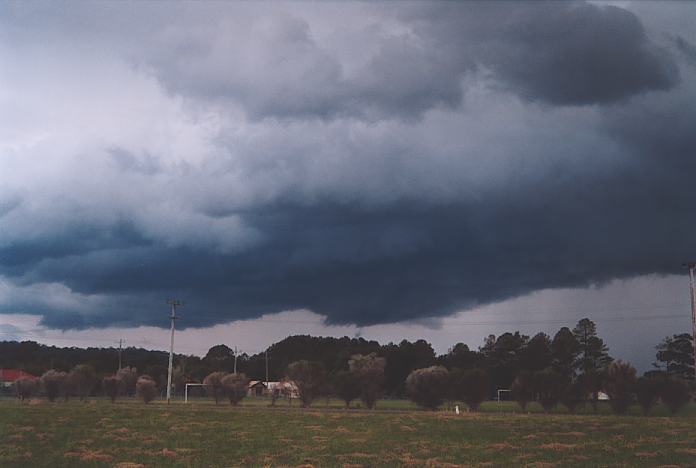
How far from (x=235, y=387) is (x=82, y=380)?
24.4m

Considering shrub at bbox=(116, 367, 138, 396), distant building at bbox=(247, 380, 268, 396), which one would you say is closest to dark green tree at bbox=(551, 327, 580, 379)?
distant building at bbox=(247, 380, 268, 396)

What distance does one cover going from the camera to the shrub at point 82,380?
4099 inches

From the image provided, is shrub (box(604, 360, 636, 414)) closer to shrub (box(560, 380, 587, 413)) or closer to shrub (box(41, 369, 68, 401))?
shrub (box(560, 380, 587, 413))

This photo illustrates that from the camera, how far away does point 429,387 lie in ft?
283

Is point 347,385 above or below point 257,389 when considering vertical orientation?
above

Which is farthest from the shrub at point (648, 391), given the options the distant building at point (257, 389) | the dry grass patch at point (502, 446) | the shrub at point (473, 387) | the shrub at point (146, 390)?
the distant building at point (257, 389)

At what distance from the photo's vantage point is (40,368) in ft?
559

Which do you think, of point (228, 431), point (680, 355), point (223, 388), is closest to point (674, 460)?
point (228, 431)

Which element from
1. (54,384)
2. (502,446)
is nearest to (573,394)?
(502,446)

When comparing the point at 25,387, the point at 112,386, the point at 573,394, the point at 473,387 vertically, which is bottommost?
the point at 25,387

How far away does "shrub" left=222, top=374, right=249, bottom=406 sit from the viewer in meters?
97.0

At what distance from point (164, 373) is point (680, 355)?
111m

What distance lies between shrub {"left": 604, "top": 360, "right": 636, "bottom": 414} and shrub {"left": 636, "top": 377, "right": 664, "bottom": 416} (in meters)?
0.80

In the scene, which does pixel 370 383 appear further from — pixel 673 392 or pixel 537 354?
pixel 537 354
